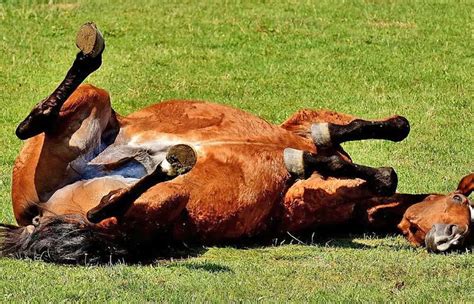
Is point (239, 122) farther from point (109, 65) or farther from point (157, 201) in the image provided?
point (109, 65)

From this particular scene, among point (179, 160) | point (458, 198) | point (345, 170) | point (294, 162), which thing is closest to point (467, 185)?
point (458, 198)

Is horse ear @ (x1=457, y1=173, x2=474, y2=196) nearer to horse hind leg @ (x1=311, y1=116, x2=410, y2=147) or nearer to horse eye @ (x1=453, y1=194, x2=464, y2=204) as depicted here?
horse eye @ (x1=453, y1=194, x2=464, y2=204)

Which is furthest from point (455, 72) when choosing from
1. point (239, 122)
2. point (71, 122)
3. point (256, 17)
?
point (71, 122)

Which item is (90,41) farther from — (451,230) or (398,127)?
(451,230)

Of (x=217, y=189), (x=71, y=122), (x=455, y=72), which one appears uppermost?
(x=71, y=122)

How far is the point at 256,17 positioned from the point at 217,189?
8.90 m

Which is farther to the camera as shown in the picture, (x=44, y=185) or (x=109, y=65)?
(x=109, y=65)

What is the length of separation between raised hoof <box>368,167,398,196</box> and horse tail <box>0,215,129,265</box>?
1611 mm

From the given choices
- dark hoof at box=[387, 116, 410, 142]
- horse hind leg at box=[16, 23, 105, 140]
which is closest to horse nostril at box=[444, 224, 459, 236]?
dark hoof at box=[387, 116, 410, 142]

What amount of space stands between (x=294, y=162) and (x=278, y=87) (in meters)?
6.06

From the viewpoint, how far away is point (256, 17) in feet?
52.1

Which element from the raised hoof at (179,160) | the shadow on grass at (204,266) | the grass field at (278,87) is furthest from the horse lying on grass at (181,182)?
the shadow on grass at (204,266)

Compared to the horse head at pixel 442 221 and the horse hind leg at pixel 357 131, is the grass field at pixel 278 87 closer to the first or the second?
the horse head at pixel 442 221

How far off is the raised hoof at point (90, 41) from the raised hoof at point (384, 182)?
188 cm
